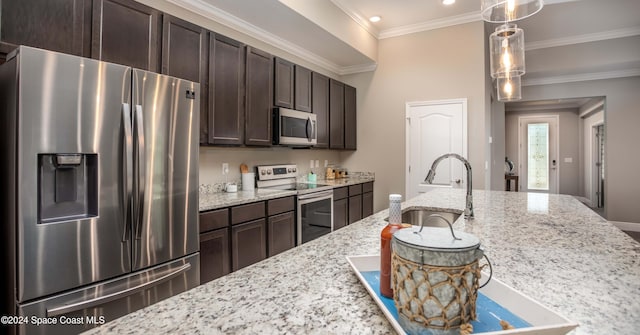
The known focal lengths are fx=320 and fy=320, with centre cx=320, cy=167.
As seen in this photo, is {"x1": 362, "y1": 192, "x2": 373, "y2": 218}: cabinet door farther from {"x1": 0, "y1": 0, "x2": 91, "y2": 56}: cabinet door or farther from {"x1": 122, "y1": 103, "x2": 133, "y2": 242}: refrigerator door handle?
{"x1": 0, "y1": 0, "x2": 91, "y2": 56}: cabinet door

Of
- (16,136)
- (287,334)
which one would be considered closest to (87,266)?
(16,136)

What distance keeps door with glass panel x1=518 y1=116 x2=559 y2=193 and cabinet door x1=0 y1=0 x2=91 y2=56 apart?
33.5ft

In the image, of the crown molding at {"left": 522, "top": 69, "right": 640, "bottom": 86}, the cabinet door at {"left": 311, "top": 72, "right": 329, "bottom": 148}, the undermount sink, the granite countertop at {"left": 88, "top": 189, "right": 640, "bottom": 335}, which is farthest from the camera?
the crown molding at {"left": 522, "top": 69, "right": 640, "bottom": 86}

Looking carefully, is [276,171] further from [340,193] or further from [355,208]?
[355,208]

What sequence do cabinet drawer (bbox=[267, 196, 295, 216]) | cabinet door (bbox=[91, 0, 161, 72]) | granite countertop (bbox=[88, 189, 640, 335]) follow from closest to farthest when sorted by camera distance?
granite countertop (bbox=[88, 189, 640, 335]), cabinet door (bbox=[91, 0, 161, 72]), cabinet drawer (bbox=[267, 196, 295, 216])

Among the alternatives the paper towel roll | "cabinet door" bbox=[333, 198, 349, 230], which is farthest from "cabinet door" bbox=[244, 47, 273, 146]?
"cabinet door" bbox=[333, 198, 349, 230]

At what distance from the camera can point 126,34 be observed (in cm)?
214

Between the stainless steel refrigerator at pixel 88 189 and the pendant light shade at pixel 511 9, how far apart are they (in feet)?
6.34

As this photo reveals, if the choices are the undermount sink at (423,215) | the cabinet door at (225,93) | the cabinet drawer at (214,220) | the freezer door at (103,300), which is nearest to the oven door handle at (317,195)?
the cabinet door at (225,93)

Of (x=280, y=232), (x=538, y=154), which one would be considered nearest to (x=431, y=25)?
(x=280, y=232)

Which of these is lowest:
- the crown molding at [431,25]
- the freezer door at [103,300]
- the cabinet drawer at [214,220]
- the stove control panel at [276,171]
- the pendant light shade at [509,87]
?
the freezer door at [103,300]

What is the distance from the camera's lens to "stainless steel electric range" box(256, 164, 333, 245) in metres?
3.30

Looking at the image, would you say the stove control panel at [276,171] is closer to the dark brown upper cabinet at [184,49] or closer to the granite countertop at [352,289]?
the dark brown upper cabinet at [184,49]

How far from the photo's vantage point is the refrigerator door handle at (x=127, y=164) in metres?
1.71
